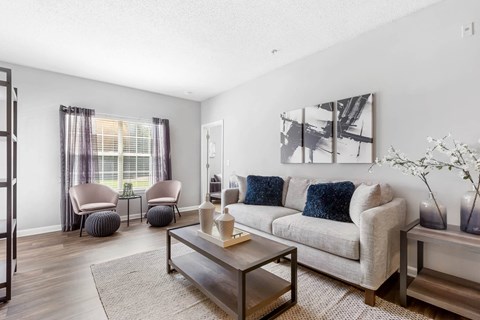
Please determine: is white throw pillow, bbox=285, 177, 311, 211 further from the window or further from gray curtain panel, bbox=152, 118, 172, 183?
the window

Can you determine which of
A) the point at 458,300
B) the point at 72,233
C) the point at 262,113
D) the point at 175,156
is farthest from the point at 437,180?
the point at 72,233

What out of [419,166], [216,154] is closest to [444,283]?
[419,166]

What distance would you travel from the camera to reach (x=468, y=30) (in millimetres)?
1957

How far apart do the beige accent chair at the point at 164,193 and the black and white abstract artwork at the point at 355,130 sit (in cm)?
298

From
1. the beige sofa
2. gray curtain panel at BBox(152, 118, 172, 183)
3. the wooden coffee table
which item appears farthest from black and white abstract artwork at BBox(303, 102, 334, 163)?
gray curtain panel at BBox(152, 118, 172, 183)

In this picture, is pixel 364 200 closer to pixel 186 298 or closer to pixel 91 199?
pixel 186 298

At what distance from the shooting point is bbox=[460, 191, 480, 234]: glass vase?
5.60 ft

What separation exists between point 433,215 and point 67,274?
3.39 meters

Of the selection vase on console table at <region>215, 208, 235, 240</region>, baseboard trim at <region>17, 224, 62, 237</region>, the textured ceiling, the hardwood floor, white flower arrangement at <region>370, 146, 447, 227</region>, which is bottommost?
the hardwood floor

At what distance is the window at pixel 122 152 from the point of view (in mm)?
4234

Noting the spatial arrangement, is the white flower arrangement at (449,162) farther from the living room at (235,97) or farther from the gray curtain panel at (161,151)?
the gray curtain panel at (161,151)

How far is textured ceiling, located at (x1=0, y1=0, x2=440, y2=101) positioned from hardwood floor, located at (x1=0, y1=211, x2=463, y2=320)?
2566 mm

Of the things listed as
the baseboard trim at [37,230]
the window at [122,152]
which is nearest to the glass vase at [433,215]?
the window at [122,152]

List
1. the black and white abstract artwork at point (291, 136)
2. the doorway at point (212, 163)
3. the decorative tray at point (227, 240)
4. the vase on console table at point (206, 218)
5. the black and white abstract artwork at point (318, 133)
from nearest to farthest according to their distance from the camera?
the decorative tray at point (227, 240), the vase on console table at point (206, 218), the black and white abstract artwork at point (318, 133), the black and white abstract artwork at point (291, 136), the doorway at point (212, 163)
